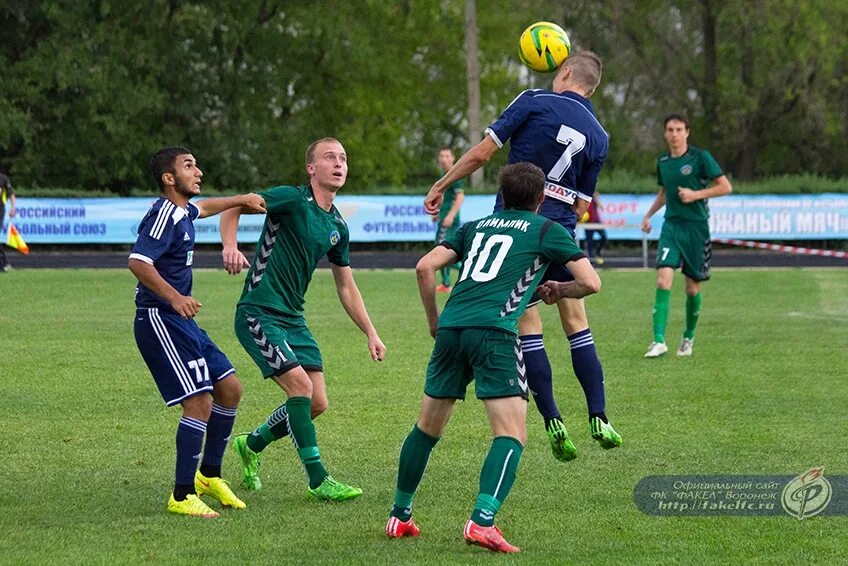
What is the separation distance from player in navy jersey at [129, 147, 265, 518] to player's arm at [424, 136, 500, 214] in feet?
3.10

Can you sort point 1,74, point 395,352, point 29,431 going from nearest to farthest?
1. point 29,431
2. point 395,352
3. point 1,74

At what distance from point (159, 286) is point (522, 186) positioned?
6.29 feet

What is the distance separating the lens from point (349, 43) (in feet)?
148

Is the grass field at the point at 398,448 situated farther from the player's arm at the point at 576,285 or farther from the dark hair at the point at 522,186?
the dark hair at the point at 522,186

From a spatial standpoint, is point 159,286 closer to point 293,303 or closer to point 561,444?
point 293,303

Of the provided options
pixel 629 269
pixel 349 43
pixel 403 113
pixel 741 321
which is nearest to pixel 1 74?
pixel 349 43

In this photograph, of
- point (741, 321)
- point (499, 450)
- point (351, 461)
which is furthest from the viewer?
point (741, 321)

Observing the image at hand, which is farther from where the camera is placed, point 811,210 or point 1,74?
point 1,74

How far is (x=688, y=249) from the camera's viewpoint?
1374 cm

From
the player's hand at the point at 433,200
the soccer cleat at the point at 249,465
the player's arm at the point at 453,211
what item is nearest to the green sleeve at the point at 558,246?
the player's hand at the point at 433,200

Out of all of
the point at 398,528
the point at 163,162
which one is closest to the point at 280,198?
the point at 163,162

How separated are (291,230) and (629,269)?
20349 mm

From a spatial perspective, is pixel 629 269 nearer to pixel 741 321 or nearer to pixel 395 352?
pixel 741 321

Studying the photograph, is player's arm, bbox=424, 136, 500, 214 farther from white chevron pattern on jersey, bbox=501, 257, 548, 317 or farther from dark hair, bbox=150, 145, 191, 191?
dark hair, bbox=150, 145, 191, 191
